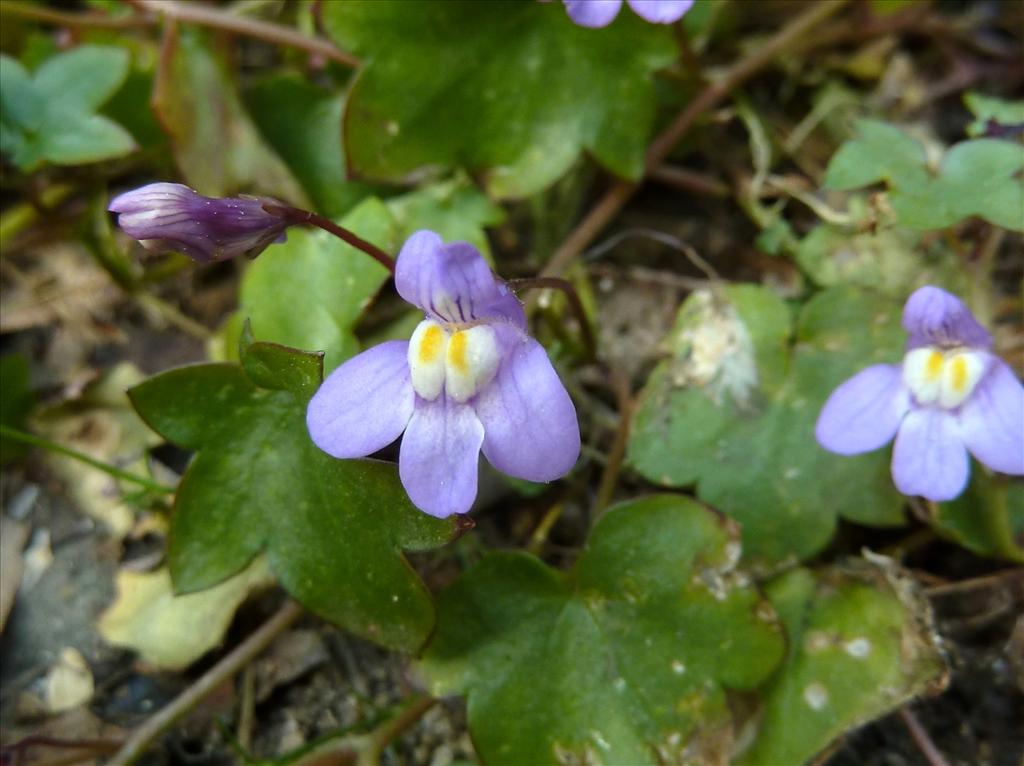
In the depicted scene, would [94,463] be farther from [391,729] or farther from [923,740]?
[923,740]

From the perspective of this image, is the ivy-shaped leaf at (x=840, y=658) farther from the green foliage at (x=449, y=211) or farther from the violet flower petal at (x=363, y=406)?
the green foliage at (x=449, y=211)

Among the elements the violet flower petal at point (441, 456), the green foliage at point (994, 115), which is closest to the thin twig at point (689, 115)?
the green foliage at point (994, 115)

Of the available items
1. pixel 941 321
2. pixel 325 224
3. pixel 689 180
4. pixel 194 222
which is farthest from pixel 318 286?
pixel 941 321

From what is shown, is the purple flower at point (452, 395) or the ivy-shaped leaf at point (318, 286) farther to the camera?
the ivy-shaped leaf at point (318, 286)

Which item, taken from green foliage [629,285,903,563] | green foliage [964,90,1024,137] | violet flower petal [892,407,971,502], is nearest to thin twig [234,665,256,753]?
green foliage [629,285,903,563]

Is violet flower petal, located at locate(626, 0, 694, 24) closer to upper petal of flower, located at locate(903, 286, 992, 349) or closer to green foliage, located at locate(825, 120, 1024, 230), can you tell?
green foliage, located at locate(825, 120, 1024, 230)

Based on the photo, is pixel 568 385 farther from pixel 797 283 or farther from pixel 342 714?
pixel 342 714
